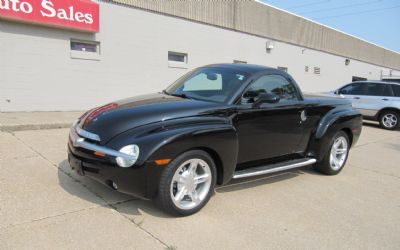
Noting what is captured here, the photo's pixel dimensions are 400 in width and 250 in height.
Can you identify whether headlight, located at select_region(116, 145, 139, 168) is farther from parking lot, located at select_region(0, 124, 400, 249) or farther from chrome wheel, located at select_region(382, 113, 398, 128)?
chrome wheel, located at select_region(382, 113, 398, 128)

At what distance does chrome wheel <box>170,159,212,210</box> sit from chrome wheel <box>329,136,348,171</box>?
9.17ft

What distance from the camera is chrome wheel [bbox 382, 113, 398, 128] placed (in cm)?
1307

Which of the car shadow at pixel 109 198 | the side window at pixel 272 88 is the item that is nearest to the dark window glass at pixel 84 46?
the car shadow at pixel 109 198

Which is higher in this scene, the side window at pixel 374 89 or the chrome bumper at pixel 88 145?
the side window at pixel 374 89

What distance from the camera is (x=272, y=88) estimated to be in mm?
5160

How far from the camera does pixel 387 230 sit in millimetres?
4016

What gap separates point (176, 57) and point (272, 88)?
864 centimetres

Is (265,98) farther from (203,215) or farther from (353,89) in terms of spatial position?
(353,89)

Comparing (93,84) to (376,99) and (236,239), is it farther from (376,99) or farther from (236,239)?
(376,99)

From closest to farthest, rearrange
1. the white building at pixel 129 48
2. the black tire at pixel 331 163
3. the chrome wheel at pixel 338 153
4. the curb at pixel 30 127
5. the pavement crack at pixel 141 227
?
1. the pavement crack at pixel 141 227
2. the black tire at pixel 331 163
3. the chrome wheel at pixel 338 153
4. the curb at pixel 30 127
5. the white building at pixel 129 48

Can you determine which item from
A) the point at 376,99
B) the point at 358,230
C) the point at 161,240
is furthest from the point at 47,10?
the point at 376,99

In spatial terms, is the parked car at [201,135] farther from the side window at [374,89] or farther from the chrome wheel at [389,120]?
the side window at [374,89]

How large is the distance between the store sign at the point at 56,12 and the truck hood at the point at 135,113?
240 inches

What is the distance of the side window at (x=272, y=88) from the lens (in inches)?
187
